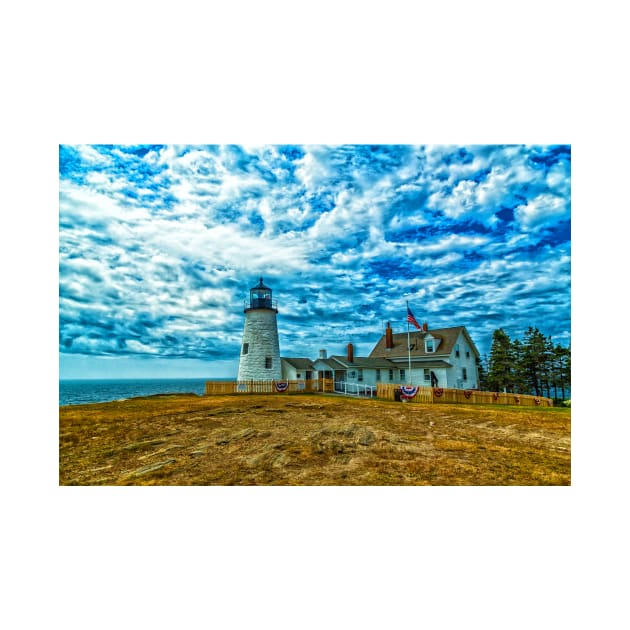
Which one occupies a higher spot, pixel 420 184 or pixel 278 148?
pixel 278 148

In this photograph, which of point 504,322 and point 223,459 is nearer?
point 223,459

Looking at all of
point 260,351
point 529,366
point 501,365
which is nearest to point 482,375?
point 501,365

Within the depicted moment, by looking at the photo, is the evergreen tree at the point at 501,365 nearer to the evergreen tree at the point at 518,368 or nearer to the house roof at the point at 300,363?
the evergreen tree at the point at 518,368

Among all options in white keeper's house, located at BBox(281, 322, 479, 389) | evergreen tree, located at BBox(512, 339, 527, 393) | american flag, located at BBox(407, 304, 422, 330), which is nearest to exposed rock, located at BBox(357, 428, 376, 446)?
american flag, located at BBox(407, 304, 422, 330)

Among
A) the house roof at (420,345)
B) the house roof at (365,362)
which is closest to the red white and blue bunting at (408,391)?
the house roof at (420,345)

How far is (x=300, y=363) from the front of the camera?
13508 millimetres

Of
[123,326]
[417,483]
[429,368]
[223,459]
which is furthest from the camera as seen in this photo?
[429,368]

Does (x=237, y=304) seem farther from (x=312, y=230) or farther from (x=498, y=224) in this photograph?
(x=498, y=224)

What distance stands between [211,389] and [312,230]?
17.1 ft

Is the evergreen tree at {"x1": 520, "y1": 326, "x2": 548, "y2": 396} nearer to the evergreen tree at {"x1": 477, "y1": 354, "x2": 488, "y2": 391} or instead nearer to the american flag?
the evergreen tree at {"x1": 477, "y1": 354, "x2": 488, "y2": 391}

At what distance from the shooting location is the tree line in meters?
6.77

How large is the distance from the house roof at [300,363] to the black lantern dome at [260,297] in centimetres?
499
